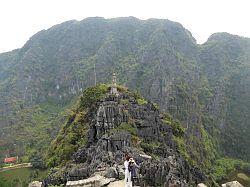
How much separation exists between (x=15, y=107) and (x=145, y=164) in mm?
159580

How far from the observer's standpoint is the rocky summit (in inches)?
1722

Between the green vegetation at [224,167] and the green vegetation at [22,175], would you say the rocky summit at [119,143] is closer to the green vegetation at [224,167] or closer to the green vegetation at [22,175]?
the green vegetation at [22,175]

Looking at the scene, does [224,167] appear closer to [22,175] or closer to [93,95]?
[22,175]

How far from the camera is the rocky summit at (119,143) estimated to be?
43.7 m

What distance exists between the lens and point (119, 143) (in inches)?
2140

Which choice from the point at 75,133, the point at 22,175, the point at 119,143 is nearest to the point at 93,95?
the point at 75,133

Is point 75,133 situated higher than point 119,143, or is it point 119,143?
point 75,133

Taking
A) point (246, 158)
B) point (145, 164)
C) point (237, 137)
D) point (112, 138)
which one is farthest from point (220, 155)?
point (145, 164)

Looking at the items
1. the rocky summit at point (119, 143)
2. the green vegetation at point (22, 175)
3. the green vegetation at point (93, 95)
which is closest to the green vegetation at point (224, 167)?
the rocky summit at point (119, 143)

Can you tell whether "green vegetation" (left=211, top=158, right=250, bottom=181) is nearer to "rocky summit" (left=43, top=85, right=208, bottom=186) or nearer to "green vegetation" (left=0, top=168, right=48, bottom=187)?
"rocky summit" (left=43, top=85, right=208, bottom=186)

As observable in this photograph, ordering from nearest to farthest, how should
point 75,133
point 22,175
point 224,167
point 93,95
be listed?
point 75,133
point 93,95
point 22,175
point 224,167

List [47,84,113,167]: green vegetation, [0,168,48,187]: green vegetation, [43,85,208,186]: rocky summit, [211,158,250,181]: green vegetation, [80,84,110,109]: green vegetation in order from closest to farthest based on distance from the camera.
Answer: [43,85,208,186]: rocky summit, [47,84,113,167]: green vegetation, [80,84,110,109]: green vegetation, [0,168,48,187]: green vegetation, [211,158,250,181]: green vegetation

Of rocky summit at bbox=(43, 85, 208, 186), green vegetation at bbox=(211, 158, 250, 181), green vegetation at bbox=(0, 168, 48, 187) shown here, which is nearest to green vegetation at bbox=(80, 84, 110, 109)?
rocky summit at bbox=(43, 85, 208, 186)

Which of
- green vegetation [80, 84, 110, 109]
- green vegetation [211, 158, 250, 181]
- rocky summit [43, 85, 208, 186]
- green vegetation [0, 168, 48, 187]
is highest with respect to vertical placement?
green vegetation [80, 84, 110, 109]
